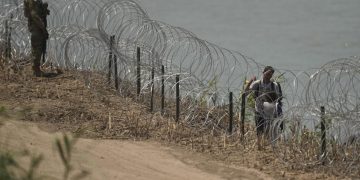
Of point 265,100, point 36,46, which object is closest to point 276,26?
point 36,46

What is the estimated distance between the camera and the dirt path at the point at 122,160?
291 inches

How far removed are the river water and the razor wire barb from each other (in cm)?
456

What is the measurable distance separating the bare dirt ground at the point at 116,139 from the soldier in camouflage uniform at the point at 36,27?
1.36 ft

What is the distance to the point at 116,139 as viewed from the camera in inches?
361

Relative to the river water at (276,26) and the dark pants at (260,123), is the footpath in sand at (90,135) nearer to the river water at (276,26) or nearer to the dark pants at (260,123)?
the dark pants at (260,123)

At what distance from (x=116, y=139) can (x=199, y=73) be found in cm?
264

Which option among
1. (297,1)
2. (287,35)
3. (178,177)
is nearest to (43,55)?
(178,177)

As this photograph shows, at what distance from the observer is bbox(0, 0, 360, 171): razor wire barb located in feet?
26.3

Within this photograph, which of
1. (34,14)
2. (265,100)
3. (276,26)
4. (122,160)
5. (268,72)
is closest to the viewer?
(122,160)

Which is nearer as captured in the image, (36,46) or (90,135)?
(90,135)

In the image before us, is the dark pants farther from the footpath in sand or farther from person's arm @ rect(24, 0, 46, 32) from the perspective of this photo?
person's arm @ rect(24, 0, 46, 32)

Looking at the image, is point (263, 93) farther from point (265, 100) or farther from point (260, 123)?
point (260, 123)

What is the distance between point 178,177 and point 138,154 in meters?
1.06

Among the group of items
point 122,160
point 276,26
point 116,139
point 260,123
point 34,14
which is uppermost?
point 276,26
